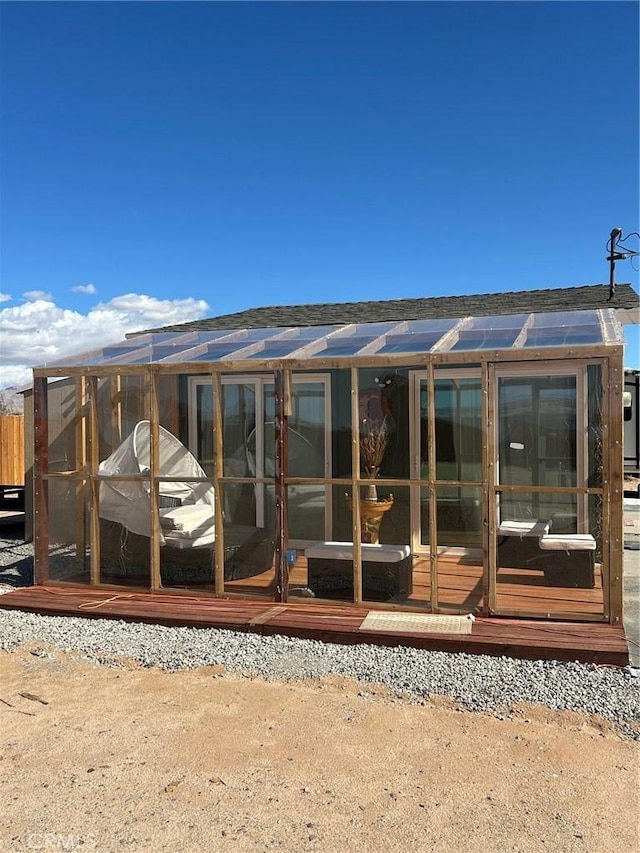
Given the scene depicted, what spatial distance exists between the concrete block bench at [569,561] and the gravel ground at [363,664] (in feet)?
3.56

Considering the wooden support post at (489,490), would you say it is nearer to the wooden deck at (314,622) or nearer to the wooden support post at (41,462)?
the wooden deck at (314,622)

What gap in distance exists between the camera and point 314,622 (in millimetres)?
4492

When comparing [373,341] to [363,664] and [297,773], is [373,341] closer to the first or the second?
[363,664]

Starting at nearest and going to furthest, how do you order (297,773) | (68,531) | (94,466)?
1. (297,773)
2. (94,466)
3. (68,531)

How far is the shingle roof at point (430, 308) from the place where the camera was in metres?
7.02

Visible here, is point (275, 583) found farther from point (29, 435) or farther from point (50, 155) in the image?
point (50, 155)

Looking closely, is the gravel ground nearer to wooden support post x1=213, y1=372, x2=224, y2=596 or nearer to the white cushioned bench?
wooden support post x1=213, y1=372, x2=224, y2=596

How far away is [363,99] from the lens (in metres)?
9.09

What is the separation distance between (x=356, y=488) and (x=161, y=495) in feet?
6.06

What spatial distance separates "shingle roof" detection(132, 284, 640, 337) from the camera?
7.02 metres

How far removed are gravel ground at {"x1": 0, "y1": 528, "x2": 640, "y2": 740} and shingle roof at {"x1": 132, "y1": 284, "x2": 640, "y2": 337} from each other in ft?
13.8

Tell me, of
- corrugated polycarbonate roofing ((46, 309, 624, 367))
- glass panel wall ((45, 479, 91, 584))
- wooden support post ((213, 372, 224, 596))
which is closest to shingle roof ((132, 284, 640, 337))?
corrugated polycarbonate roofing ((46, 309, 624, 367))

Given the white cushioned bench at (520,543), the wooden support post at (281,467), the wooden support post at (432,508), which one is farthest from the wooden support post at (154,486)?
the white cushioned bench at (520,543)

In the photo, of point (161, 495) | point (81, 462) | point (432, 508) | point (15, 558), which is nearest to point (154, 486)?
point (161, 495)
